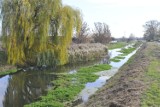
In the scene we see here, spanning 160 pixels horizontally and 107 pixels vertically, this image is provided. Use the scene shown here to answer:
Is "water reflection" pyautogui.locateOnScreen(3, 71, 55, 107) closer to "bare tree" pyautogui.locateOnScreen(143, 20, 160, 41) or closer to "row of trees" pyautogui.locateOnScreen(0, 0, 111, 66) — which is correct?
"row of trees" pyautogui.locateOnScreen(0, 0, 111, 66)

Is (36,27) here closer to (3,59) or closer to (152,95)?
(3,59)

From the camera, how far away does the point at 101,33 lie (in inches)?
3588

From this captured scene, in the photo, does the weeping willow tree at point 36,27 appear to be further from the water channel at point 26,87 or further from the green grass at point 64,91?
the green grass at point 64,91

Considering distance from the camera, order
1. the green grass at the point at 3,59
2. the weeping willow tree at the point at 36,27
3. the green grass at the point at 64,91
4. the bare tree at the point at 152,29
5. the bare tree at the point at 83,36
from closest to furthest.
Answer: the green grass at the point at 64,91 → the weeping willow tree at the point at 36,27 → the green grass at the point at 3,59 → the bare tree at the point at 83,36 → the bare tree at the point at 152,29

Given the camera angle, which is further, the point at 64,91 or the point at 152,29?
the point at 152,29

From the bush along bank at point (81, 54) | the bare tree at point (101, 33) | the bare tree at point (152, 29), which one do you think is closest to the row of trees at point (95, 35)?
the bare tree at point (101, 33)

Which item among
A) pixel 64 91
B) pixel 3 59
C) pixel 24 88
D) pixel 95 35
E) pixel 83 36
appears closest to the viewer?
pixel 64 91

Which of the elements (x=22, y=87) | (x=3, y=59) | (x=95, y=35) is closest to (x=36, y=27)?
(x=3, y=59)

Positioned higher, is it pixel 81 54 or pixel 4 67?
pixel 81 54

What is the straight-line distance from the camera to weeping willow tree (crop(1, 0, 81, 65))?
1036 inches

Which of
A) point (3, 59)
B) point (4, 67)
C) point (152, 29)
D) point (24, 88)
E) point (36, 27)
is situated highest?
point (152, 29)

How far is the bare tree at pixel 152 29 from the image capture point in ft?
459

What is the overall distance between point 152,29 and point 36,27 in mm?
121309

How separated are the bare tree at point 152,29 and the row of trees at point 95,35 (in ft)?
144
